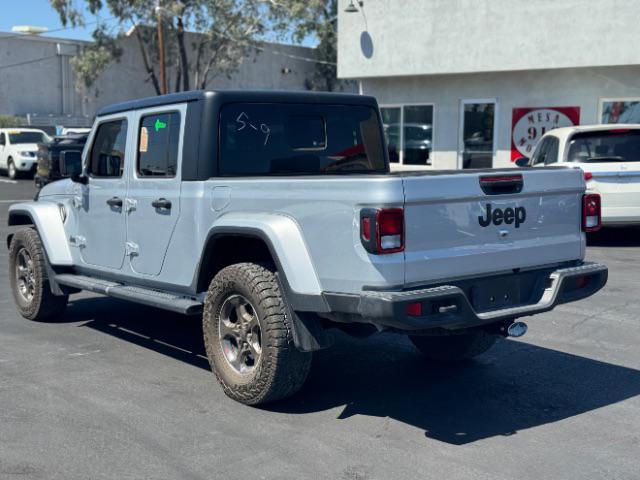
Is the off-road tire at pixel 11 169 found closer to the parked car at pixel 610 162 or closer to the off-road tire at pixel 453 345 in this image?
the parked car at pixel 610 162

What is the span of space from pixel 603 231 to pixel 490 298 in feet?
31.8

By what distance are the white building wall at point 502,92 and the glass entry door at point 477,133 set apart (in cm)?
13

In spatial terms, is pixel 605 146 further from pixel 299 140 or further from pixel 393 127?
pixel 393 127

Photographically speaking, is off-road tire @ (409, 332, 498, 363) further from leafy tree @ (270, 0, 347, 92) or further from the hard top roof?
leafy tree @ (270, 0, 347, 92)

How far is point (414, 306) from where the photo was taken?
4.57 meters

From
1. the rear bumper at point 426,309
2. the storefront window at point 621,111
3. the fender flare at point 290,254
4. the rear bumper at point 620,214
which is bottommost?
the rear bumper at point 620,214

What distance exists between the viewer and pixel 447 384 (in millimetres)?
5918

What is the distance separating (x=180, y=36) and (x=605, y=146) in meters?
32.1

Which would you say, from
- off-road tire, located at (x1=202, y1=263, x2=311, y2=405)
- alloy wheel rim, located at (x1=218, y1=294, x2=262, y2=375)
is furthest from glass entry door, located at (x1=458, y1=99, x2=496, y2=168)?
off-road tire, located at (x1=202, y1=263, x2=311, y2=405)

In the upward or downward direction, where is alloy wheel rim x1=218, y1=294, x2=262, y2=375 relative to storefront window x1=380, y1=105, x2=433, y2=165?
downward

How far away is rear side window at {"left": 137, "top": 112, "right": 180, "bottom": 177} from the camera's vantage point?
610 cm

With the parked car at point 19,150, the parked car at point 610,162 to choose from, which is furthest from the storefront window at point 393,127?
the parked car at point 19,150

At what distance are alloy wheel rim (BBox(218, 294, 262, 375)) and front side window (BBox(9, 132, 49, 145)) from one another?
2486cm

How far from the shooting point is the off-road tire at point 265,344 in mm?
5082
